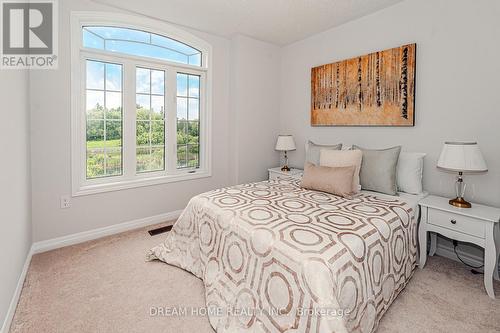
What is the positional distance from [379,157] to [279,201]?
3.98ft

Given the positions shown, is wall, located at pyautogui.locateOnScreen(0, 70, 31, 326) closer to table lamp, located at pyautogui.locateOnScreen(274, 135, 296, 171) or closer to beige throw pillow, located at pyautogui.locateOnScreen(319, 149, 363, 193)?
beige throw pillow, located at pyautogui.locateOnScreen(319, 149, 363, 193)

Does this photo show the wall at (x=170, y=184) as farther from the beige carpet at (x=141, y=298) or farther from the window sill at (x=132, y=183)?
the beige carpet at (x=141, y=298)

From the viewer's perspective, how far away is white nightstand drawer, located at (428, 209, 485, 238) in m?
1.96

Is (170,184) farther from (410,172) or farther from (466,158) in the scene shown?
(466,158)

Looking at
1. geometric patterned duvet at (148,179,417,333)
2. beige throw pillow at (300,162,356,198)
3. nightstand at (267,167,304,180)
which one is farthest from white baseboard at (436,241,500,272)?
nightstand at (267,167,304,180)

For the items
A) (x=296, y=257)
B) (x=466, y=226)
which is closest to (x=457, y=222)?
(x=466, y=226)

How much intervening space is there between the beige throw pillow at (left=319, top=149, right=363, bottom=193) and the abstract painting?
60 centimetres

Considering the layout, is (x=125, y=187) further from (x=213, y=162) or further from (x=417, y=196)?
(x=417, y=196)

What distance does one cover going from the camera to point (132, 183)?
3.16 m

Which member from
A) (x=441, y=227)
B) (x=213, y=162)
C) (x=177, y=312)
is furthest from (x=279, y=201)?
(x=213, y=162)

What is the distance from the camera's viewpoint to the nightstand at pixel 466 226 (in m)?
1.91

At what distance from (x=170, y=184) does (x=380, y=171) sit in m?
2.58

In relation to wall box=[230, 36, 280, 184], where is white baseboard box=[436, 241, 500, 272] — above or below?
below

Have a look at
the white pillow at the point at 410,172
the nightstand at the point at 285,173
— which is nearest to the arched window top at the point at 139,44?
the nightstand at the point at 285,173
